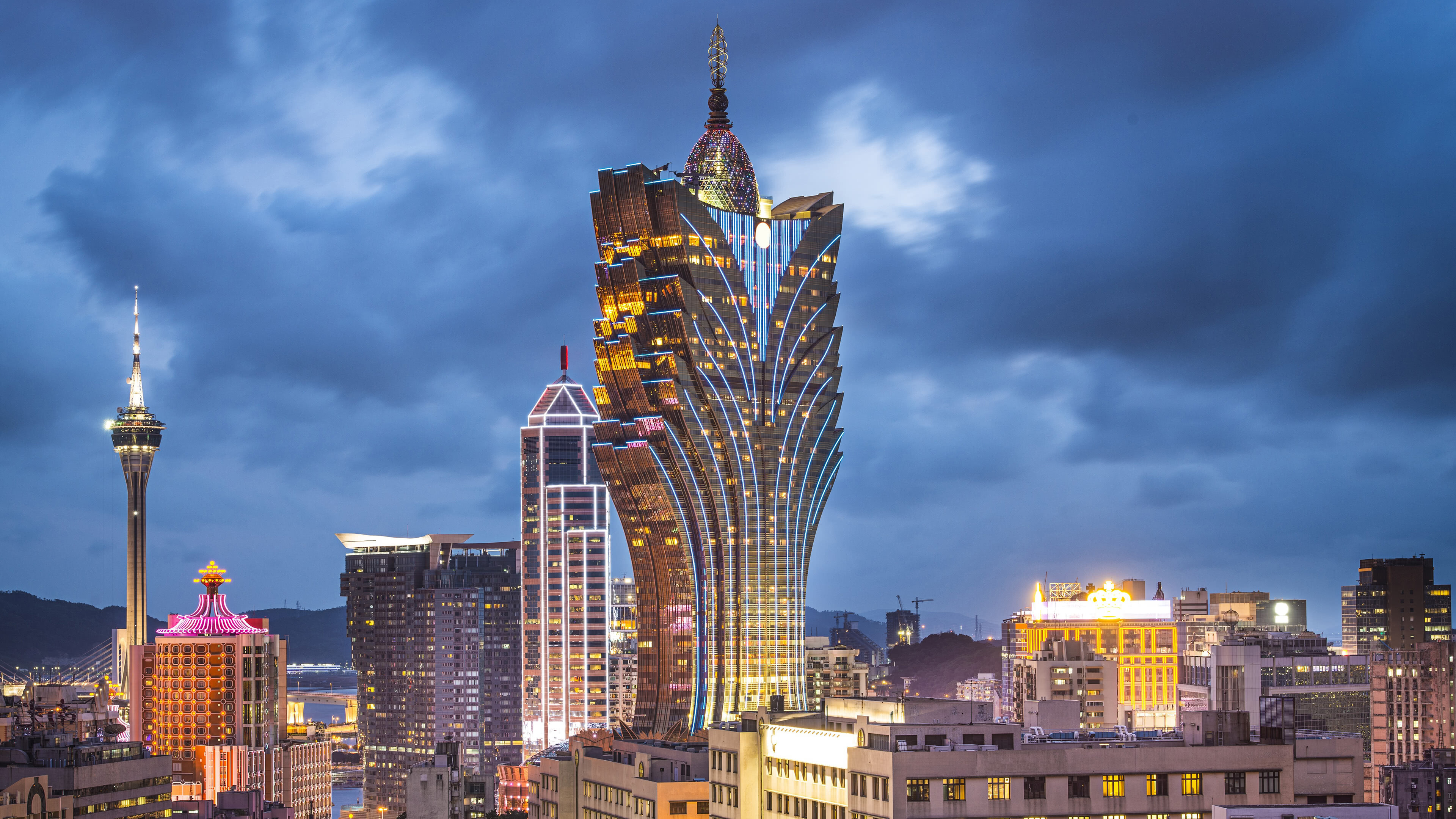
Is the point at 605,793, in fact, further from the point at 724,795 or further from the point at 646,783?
the point at 724,795

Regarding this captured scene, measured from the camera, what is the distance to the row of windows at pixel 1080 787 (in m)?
125

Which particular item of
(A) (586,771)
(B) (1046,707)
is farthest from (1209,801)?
(A) (586,771)

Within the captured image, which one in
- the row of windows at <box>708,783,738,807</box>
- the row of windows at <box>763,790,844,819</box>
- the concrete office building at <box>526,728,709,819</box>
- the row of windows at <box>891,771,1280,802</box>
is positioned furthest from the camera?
the concrete office building at <box>526,728,709,819</box>

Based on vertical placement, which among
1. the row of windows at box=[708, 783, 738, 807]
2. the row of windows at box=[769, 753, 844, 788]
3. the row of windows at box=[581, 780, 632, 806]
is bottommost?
the row of windows at box=[581, 780, 632, 806]

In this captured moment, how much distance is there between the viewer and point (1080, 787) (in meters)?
126

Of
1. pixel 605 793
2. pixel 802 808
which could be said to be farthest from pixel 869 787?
pixel 605 793

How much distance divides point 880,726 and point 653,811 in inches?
1917

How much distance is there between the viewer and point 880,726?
131 metres

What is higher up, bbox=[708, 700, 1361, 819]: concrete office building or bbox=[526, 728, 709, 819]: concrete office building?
bbox=[708, 700, 1361, 819]: concrete office building

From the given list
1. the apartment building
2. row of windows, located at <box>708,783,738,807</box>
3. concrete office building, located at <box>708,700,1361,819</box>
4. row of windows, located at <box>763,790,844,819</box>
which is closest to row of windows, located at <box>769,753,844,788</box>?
concrete office building, located at <box>708,700,1361,819</box>

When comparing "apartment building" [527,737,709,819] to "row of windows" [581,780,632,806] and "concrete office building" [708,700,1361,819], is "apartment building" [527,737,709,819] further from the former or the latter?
"concrete office building" [708,700,1361,819]

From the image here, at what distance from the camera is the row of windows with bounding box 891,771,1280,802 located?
410ft

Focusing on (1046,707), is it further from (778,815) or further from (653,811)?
(653,811)

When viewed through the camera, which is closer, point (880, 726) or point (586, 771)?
point (880, 726)
